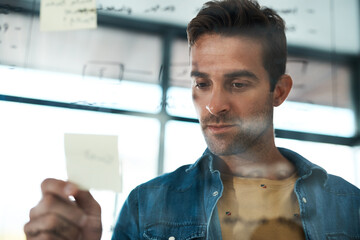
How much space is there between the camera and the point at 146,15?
2.29ft

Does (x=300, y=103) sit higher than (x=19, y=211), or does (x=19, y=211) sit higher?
(x=300, y=103)

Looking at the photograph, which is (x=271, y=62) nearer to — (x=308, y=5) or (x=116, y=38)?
(x=308, y=5)

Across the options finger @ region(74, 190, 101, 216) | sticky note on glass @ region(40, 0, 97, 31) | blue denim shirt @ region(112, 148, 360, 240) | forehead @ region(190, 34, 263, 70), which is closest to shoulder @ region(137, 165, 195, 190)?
blue denim shirt @ region(112, 148, 360, 240)

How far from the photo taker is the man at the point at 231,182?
625 mm

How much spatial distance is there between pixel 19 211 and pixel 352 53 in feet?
2.52

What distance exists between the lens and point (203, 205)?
0.65 meters

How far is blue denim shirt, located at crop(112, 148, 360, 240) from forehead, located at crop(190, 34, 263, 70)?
0.18 meters

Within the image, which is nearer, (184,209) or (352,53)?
(184,209)

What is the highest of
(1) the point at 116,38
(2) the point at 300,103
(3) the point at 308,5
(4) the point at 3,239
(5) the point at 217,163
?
(3) the point at 308,5

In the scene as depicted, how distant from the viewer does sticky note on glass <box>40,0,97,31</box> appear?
0.69 m

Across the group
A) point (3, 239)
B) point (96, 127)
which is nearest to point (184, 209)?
point (96, 127)

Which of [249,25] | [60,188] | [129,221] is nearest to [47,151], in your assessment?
[60,188]

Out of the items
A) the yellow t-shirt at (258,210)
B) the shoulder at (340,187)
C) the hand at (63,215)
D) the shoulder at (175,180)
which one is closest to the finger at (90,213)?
the hand at (63,215)

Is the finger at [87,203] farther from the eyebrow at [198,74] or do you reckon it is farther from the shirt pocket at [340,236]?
the shirt pocket at [340,236]
